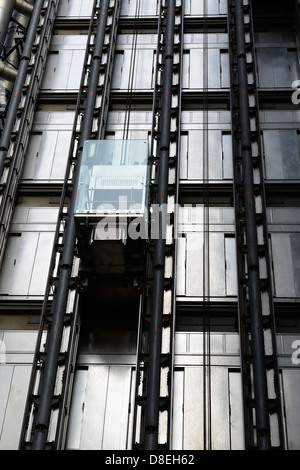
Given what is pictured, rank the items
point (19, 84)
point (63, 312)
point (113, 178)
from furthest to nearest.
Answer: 1. point (19, 84)
2. point (63, 312)
3. point (113, 178)

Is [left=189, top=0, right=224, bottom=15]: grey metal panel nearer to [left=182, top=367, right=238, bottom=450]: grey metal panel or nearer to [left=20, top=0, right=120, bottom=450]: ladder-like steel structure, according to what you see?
[left=20, top=0, right=120, bottom=450]: ladder-like steel structure

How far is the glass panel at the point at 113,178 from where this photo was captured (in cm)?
1769

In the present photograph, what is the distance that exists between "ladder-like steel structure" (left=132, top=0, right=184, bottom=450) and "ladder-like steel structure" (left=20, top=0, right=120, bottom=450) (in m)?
2.00

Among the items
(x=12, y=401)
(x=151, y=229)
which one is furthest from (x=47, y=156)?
(x=12, y=401)

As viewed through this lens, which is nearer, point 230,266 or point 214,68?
point 230,266

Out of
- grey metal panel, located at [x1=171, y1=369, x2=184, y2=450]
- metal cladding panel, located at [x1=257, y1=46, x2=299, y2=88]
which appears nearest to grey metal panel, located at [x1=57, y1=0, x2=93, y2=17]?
metal cladding panel, located at [x1=257, y1=46, x2=299, y2=88]

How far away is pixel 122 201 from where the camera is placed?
17734mm

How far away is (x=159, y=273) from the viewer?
1916 cm

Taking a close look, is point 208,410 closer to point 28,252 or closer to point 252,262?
point 252,262

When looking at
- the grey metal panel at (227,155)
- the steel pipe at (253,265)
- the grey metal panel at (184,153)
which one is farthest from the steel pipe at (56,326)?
the steel pipe at (253,265)

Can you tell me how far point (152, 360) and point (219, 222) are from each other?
592cm

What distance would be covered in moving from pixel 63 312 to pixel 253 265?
586cm

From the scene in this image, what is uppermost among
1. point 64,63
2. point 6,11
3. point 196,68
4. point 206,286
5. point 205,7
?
point 205,7
